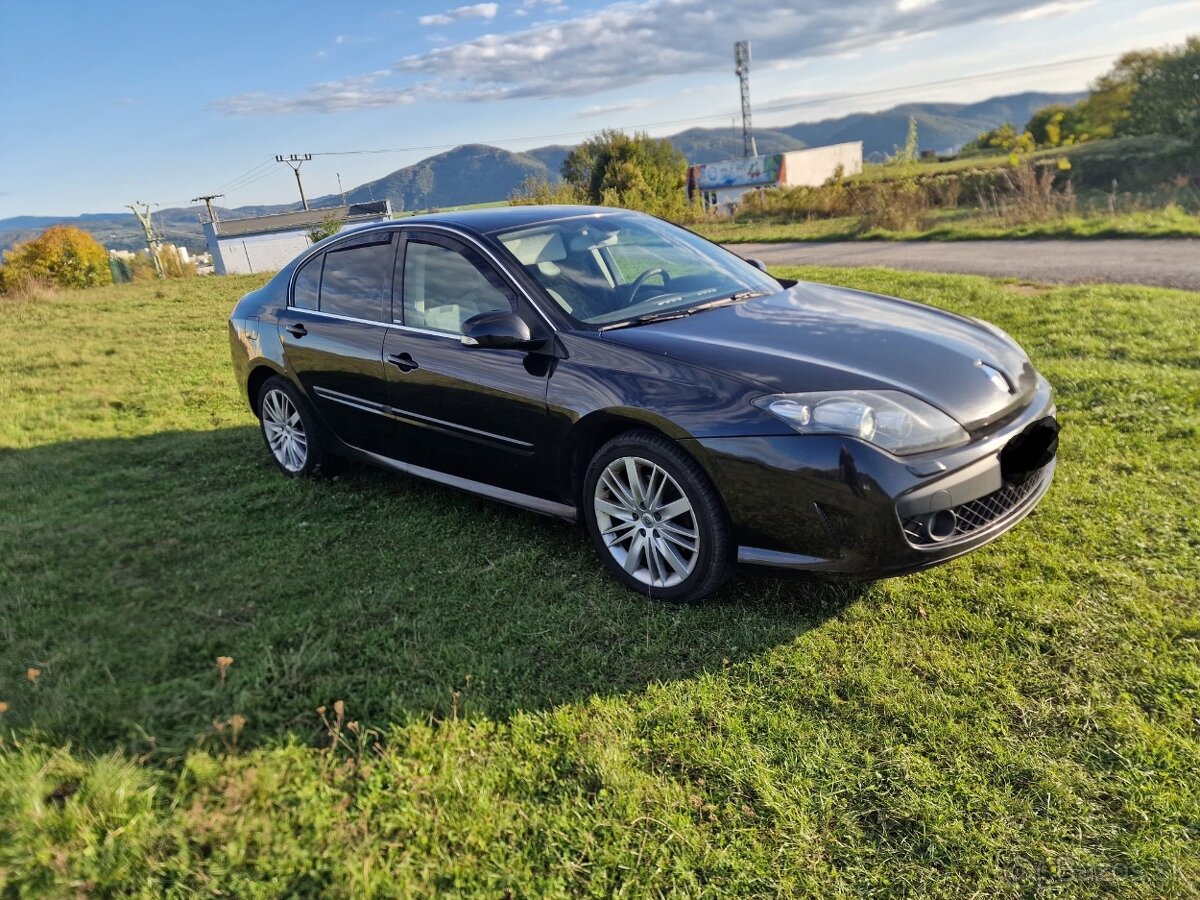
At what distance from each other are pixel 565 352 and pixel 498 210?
1.46m

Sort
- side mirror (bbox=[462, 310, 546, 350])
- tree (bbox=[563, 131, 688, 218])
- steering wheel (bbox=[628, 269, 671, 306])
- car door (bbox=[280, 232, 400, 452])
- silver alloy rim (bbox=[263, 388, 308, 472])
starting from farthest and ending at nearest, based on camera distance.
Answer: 1. tree (bbox=[563, 131, 688, 218])
2. silver alloy rim (bbox=[263, 388, 308, 472])
3. car door (bbox=[280, 232, 400, 452])
4. steering wheel (bbox=[628, 269, 671, 306])
5. side mirror (bbox=[462, 310, 546, 350])

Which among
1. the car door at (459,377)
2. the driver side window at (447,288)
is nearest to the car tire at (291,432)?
the car door at (459,377)

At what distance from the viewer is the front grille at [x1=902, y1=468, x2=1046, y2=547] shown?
283cm

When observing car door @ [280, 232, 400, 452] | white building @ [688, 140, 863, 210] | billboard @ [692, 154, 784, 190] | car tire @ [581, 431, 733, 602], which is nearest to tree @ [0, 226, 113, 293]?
white building @ [688, 140, 863, 210]

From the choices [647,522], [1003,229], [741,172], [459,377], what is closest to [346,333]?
[459,377]

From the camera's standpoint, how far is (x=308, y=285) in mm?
5020

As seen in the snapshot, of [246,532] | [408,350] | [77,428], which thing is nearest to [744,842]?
[408,350]

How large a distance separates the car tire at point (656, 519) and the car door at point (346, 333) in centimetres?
158

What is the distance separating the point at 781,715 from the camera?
2.61m

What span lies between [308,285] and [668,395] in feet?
9.71

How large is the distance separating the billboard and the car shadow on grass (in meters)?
68.1

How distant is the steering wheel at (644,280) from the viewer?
12.6 feet

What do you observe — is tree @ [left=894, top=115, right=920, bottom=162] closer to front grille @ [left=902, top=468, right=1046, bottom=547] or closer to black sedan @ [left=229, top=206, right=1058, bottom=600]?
black sedan @ [left=229, top=206, right=1058, bottom=600]

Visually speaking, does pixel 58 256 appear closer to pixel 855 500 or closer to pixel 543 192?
pixel 543 192
